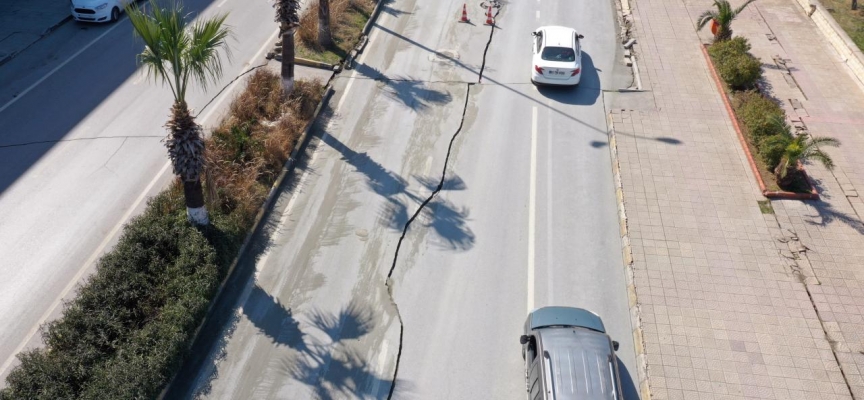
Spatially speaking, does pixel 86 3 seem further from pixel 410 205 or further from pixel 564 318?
pixel 564 318

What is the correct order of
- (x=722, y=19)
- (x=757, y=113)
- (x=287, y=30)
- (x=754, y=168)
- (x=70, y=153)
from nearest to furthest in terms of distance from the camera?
(x=70, y=153), (x=754, y=168), (x=287, y=30), (x=757, y=113), (x=722, y=19)

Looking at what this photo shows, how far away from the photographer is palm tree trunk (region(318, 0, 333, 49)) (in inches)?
865

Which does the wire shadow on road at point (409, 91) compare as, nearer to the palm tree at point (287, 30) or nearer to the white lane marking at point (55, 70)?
the palm tree at point (287, 30)

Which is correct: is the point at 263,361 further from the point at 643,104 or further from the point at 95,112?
the point at 643,104

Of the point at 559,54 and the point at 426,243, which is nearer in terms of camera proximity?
the point at 426,243

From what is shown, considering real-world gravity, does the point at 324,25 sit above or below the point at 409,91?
above

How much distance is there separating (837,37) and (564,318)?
18.4m

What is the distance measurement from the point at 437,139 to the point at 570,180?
3.99 metres

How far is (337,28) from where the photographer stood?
23.9 m

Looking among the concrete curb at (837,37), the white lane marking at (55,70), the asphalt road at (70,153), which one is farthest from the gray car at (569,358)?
the white lane marking at (55,70)

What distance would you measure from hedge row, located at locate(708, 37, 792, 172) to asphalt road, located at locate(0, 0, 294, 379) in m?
15.7

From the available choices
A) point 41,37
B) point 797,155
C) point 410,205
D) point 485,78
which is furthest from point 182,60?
point 797,155

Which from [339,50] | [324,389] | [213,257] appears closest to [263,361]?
[324,389]

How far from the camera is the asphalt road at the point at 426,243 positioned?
13078mm
